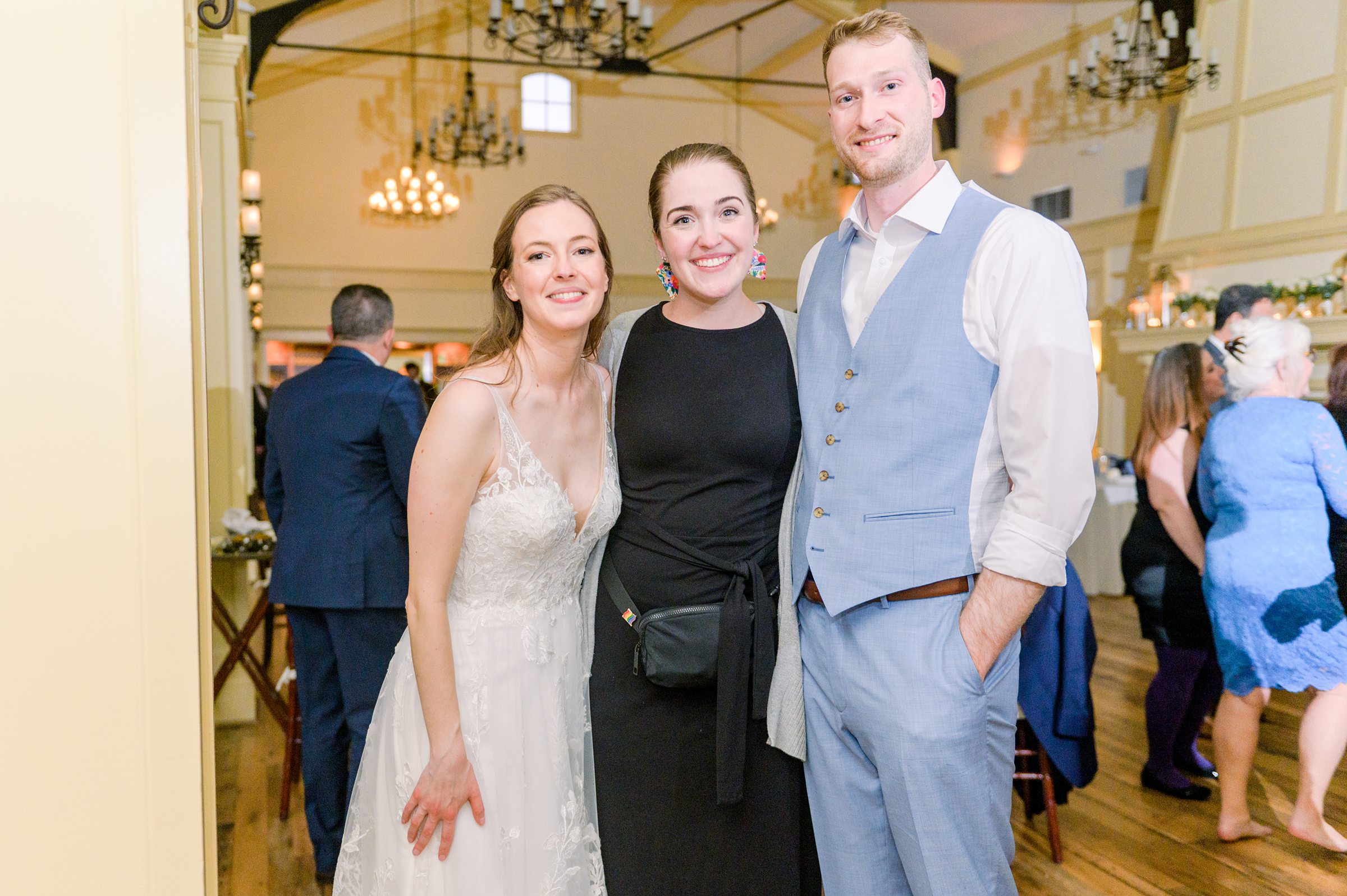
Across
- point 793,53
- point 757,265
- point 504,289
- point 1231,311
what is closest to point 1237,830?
point 1231,311

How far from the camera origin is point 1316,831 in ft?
10.7

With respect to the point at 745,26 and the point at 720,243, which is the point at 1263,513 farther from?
the point at 745,26

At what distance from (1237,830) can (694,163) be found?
3089 millimetres

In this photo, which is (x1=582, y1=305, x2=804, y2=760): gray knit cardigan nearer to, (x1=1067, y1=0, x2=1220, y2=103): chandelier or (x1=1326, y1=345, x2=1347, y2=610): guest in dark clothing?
(x1=1326, y1=345, x2=1347, y2=610): guest in dark clothing

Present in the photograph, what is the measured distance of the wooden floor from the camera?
10.0ft

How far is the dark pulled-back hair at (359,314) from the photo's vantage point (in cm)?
320

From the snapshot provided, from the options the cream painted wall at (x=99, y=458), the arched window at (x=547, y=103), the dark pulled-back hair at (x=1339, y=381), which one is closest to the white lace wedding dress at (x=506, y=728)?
the cream painted wall at (x=99, y=458)

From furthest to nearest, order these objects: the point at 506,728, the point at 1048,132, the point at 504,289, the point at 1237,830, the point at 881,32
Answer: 1. the point at 1048,132
2. the point at 1237,830
3. the point at 504,289
4. the point at 506,728
5. the point at 881,32

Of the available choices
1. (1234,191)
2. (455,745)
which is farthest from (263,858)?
(1234,191)

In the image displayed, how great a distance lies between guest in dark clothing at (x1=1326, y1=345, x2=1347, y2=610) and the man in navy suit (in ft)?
10.5

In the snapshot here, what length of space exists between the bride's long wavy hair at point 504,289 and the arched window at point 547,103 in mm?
12360

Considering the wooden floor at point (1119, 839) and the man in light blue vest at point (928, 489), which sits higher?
the man in light blue vest at point (928, 489)

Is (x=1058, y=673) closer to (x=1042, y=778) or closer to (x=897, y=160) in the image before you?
(x=1042, y=778)

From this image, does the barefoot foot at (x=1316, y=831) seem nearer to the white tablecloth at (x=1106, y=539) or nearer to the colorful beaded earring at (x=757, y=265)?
the colorful beaded earring at (x=757, y=265)
